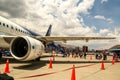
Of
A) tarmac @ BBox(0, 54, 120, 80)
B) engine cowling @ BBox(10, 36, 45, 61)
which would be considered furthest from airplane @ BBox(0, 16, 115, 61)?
tarmac @ BBox(0, 54, 120, 80)

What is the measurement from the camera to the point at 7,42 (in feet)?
63.1

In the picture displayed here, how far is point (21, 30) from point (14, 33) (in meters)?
2.58

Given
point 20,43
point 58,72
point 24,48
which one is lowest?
point 58,72

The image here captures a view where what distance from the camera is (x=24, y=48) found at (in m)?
18.0

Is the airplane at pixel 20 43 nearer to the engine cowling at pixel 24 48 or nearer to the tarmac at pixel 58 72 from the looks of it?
the engine cowling at pixel 24 48

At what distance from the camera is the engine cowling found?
14.8 meters

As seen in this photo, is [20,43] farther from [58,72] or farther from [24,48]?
[58,72]

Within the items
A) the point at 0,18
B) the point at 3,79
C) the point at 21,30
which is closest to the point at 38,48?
the point at 0,18

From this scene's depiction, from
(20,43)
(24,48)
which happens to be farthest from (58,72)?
(24,48)

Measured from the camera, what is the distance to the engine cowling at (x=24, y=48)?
1485cm

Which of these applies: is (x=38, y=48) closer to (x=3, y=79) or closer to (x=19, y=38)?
(x=19, y=38)

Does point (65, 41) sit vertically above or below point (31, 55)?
above

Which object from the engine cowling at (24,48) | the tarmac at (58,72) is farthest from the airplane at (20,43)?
the tarmac at (58,72)

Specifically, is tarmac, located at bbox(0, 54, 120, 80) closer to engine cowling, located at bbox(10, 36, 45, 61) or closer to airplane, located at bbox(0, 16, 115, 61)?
engine cowling, located at bbox(10, 36, 45, 61)
